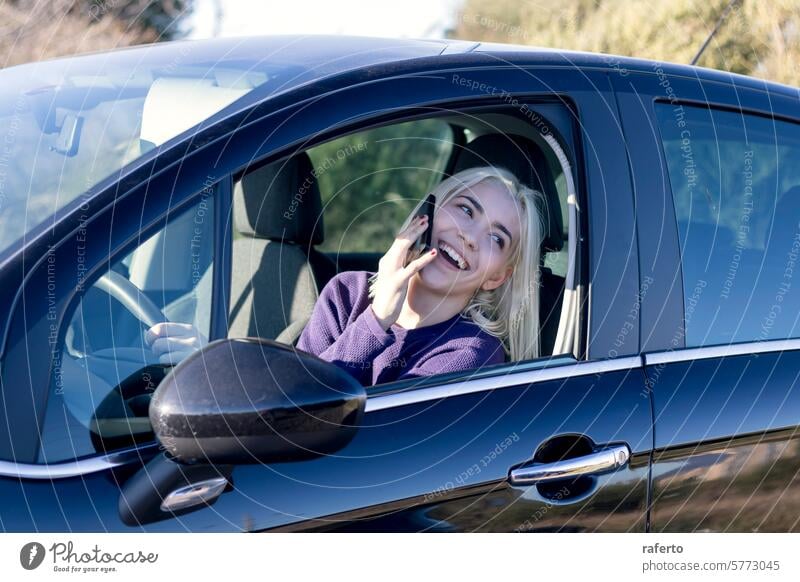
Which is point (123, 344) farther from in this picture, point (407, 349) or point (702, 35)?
point (702, 35)

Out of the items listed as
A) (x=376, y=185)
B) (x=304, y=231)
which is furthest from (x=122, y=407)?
(x=376, y=185)

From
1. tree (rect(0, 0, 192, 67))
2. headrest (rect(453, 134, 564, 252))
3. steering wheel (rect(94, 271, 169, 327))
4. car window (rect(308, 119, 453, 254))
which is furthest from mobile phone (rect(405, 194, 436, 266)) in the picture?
car window (rect(308, 119, 453, 254))

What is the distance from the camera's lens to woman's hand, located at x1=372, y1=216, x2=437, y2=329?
2400 mm

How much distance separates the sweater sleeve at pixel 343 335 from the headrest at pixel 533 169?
52cm

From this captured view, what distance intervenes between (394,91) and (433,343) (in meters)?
0.64

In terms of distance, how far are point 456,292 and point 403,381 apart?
0.48m

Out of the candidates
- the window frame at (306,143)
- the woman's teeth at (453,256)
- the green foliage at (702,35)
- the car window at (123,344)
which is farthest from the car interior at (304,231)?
the green foliage at (702,35)

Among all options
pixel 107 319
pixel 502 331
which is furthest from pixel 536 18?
pixel 107 319

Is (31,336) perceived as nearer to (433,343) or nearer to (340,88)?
(340,88)

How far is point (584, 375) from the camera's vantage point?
2.20 m

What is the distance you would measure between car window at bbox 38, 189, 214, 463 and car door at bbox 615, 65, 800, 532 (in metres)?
0.98

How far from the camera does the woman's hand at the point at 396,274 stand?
94.5 inches

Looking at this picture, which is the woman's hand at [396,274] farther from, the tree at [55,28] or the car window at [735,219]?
the tree at [55,28]
